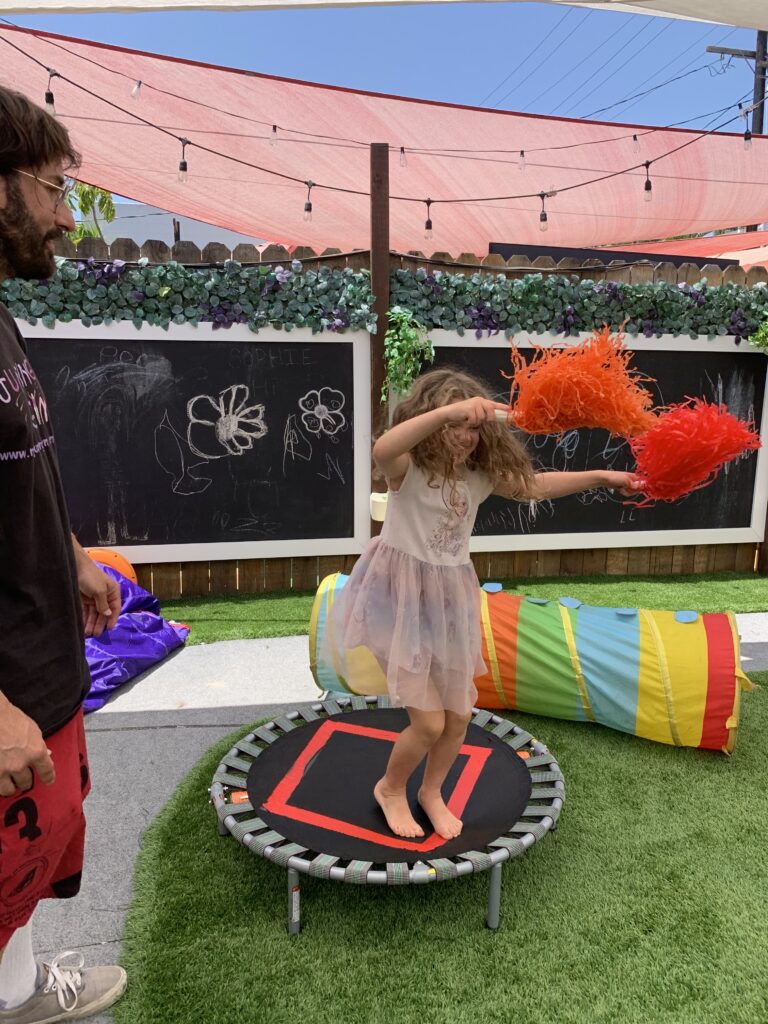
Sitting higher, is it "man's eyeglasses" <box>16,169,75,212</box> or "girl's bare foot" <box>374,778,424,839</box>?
"man's eyeglasses" <box>16,169,75,212</box>

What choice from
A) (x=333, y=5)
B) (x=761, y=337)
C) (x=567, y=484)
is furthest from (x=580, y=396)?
(x=761, y=337)

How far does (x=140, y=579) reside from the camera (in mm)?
5727

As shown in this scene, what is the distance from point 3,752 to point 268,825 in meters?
1.53

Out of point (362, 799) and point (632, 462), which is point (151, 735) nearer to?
point (362, 799)

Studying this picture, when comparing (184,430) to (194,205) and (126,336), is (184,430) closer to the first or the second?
(126,336)

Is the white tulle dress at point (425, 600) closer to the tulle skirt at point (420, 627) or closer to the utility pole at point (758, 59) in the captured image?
the tulle skirt at point (420, 627)

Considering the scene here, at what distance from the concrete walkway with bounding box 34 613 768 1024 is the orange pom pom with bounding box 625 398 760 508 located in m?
2.22

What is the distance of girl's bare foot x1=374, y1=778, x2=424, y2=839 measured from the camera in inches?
96.2

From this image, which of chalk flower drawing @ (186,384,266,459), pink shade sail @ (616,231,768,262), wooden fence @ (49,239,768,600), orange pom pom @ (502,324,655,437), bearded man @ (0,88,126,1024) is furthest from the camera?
pink shade sail @ (616,231,768,262)

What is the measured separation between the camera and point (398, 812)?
8.25 ft

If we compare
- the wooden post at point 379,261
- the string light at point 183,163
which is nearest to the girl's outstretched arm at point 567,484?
the wooden post at point 379,261

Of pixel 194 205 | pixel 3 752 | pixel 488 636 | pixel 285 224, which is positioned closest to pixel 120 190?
pixel 194 205

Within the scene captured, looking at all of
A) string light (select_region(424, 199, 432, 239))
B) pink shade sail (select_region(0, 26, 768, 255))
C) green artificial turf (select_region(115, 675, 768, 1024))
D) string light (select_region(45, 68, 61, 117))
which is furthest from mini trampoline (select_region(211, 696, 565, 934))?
string light (select_region(424, 199, 432, 239))

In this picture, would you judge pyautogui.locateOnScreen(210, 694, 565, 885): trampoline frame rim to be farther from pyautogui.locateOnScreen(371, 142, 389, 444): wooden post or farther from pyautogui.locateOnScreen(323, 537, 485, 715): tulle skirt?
pyautogui.locateOnScreen(371, 142, 389, 444): wooden post
